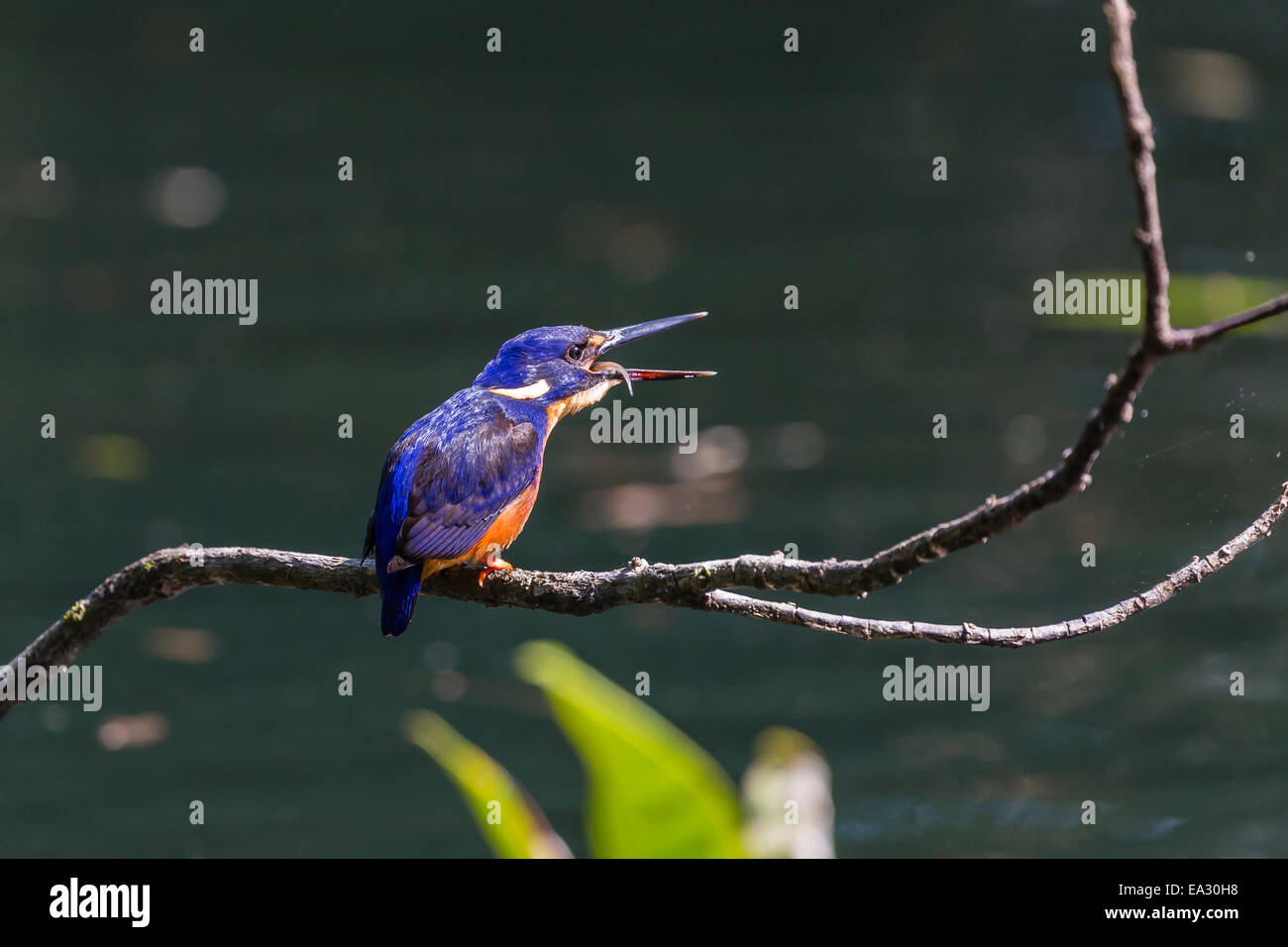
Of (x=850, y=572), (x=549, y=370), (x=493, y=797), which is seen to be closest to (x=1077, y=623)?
(x=850, y=572)

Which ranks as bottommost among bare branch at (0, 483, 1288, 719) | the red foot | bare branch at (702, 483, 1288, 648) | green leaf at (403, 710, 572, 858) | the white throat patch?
green leaf at (403, 710, 572, 858)

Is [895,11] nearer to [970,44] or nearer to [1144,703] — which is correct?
[970,44]

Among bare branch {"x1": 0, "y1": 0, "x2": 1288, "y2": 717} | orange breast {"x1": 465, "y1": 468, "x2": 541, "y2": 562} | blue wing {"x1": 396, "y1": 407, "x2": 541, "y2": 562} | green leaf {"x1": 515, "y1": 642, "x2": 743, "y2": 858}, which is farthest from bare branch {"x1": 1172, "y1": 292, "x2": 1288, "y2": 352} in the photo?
orange breast {"x1": 465, "y1": 468, "x2": 541, "y2": 562}

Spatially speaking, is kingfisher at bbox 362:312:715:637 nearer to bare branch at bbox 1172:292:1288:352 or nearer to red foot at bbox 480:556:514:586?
red foot at bbox 480:556:514:586

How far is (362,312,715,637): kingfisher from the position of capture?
2936mm

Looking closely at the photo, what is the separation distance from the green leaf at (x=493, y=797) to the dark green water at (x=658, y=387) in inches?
85.2

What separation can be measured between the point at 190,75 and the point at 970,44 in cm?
772

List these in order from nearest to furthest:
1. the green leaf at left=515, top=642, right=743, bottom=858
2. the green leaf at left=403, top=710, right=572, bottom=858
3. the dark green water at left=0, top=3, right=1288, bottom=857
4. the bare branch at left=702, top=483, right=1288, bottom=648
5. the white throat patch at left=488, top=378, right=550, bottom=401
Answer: the green leaf at left=515, top=642, right=743, bottom=858 → the green leaf at left=403, top=710, right=572, bottom=858 → the bare branch at left=702, top=483, right=1288, bottom=648 → the white throat patch at left=488, top=378, right=550, bottom=401 → the dark green water at left=0, top=3, right=1288, bottom=857

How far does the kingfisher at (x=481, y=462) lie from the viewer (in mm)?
2936

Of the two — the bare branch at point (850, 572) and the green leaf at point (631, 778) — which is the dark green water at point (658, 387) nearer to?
the bare branch at point (850, 572)

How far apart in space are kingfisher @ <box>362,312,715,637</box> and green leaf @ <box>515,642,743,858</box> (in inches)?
76.3

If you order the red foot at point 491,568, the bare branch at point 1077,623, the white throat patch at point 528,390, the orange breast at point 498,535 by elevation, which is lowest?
the bare branch at point 1077,623

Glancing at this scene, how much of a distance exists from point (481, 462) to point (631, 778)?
231 centimetres

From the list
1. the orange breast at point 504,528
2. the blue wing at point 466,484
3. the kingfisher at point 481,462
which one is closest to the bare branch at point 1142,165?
Result: the kingfisher at point 481,462
